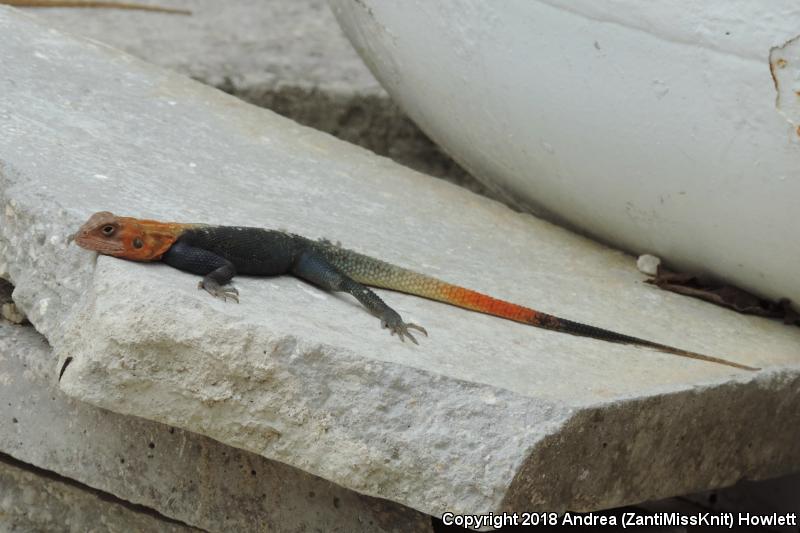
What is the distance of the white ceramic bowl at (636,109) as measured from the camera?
3.31m

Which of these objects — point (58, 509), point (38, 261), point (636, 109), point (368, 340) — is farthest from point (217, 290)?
point (636, 109)

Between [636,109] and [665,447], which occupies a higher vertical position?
[636,109]

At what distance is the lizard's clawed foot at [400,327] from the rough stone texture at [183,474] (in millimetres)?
457

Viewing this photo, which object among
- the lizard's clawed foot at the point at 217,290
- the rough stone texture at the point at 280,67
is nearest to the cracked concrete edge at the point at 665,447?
the lizard's clawed foot at the point at 217,290

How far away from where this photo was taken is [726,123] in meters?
3.39

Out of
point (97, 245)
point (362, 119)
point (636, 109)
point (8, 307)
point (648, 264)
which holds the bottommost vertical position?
point (8, 307)

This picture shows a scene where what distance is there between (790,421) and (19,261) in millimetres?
2143

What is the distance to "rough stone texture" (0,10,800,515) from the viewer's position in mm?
2738

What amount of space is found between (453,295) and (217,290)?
2.42ft

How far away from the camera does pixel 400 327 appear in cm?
308

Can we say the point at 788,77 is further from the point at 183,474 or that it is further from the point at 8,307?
the point at 8,307

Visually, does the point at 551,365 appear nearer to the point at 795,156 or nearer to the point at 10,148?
the point at 795,156

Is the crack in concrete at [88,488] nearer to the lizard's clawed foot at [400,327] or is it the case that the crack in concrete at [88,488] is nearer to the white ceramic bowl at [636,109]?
the lizard's clawed foot at [400,327]

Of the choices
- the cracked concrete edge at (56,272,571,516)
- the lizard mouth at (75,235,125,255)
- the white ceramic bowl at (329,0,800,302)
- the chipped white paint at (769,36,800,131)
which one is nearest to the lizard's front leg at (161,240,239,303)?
the lizard mouth at (75,235,125,255)
